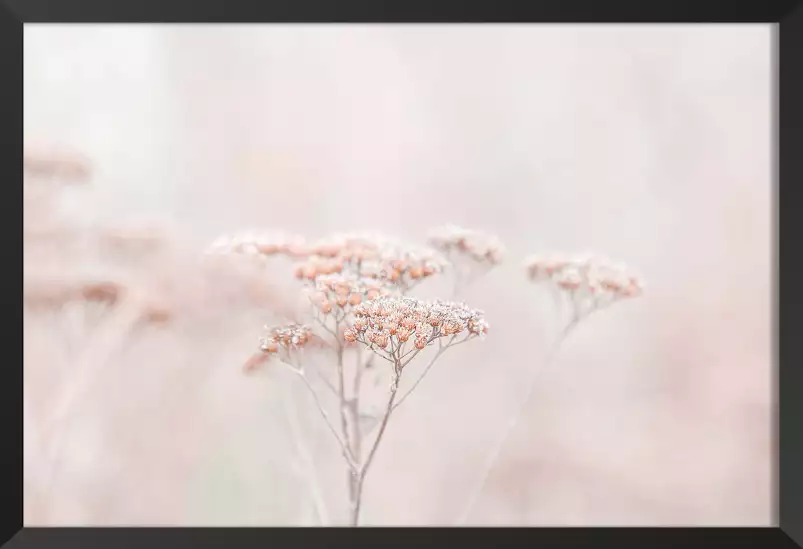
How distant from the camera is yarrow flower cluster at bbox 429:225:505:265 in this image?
1.21 m

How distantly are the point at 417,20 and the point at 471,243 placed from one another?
1.65 feet

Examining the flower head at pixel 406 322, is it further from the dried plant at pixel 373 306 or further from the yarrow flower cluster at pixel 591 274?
the yarrow flower cluster at pixel 591 274

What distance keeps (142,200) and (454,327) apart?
105 centimetres

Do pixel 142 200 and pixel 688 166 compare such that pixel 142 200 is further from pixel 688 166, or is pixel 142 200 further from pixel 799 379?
pixel 799 379

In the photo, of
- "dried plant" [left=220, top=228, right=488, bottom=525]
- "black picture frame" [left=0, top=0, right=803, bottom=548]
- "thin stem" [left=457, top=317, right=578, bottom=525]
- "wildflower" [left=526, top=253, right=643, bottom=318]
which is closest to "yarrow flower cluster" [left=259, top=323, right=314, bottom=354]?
"dried plant" [left=220, top=228, right=488, bottom=525]

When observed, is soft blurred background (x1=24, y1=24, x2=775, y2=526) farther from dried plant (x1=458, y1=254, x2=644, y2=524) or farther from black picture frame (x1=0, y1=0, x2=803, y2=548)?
black picture frame (x1=0, y1=0, x2=803, y2=548)

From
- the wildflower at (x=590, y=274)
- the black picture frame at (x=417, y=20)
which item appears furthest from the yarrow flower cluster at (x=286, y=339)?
the wildflower at (x=590, y=274)

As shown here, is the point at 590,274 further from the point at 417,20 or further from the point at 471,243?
the point at 417,20

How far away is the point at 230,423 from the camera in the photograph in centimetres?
154

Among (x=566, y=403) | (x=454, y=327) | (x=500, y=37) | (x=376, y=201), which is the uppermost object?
(x=500, y=37)

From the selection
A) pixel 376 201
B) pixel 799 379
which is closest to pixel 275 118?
pixel 376 201

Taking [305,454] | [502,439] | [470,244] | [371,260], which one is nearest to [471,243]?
[470,244]

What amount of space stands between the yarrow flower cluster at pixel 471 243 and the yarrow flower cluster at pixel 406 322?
10.7 inches

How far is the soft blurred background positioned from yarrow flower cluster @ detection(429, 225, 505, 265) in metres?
0.29
